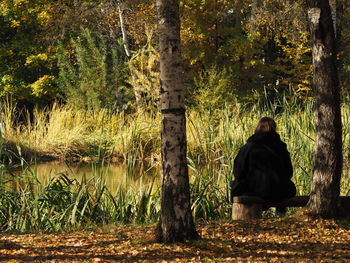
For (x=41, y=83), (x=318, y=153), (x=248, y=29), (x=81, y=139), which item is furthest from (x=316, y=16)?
(x=41, y=83)

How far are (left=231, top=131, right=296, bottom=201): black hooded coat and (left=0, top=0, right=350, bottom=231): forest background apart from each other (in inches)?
36.9

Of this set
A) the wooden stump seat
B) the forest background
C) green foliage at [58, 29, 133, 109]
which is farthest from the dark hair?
green foliage at [58, 29, 133, 109]

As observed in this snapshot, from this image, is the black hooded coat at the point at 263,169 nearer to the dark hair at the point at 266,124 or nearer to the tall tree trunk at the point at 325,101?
the dark hair at the point at 266,124

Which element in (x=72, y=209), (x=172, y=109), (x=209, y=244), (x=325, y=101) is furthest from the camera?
(x=72, y=209)

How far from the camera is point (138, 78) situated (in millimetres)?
19922

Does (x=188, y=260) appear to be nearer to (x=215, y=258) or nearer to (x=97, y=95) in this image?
(x=215, y=258)

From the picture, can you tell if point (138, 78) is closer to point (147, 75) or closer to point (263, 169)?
point (147, 75)

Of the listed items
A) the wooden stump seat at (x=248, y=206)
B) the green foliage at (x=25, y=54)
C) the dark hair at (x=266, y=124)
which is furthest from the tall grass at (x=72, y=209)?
the green foliage at (x=25, y=54)

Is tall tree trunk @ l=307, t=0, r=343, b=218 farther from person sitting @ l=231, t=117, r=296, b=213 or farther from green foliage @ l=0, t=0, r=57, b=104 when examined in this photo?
green foliage @ l=0, t=0, r=57, b=104

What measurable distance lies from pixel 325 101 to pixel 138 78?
48.9 ft

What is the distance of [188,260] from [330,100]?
177cm

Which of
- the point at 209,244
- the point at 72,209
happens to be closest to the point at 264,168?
the point at 209,244

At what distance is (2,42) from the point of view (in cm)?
2742

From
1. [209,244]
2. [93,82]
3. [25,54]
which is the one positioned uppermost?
[25,54]
